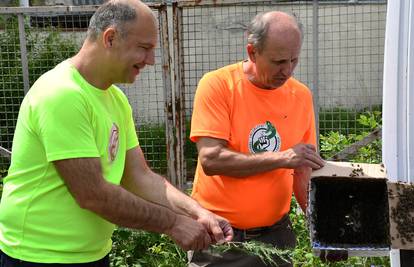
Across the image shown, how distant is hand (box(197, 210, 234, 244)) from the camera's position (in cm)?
280

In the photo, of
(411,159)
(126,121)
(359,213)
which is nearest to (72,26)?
(126,121)

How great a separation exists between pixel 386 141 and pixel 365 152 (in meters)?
3.15

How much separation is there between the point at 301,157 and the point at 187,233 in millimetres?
645

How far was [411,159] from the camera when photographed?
201 centimetres

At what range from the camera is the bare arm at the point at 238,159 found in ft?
9.69

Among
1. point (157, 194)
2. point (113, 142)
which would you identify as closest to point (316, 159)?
point (157, 194)

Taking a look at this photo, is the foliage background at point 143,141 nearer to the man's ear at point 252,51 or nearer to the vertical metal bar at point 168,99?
the vertical metal bar at point 168,99

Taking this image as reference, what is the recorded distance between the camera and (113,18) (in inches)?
97.5

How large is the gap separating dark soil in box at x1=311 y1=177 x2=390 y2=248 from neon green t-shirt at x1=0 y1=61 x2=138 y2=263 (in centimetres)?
83

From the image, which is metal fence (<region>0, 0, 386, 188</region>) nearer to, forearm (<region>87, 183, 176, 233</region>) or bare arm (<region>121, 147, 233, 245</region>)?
Result: bare arm (<region>121, 147, 233, 245</region>)

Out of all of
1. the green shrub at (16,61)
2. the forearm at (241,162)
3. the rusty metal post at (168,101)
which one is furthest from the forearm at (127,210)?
the green shrub at (16,61)

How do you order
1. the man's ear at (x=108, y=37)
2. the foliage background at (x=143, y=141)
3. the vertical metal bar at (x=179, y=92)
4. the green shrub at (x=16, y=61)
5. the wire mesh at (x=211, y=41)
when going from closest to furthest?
the man's ear at (x=108, y=37), the foliage background at (x=143, y=141), the vertical metal bar at (x=179, y=92), the wire mesh at (x=211, y=41), the green shrub at (x=16, y=61)

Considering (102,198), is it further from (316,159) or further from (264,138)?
(264,138)

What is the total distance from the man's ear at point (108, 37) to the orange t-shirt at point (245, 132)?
2.56ft
